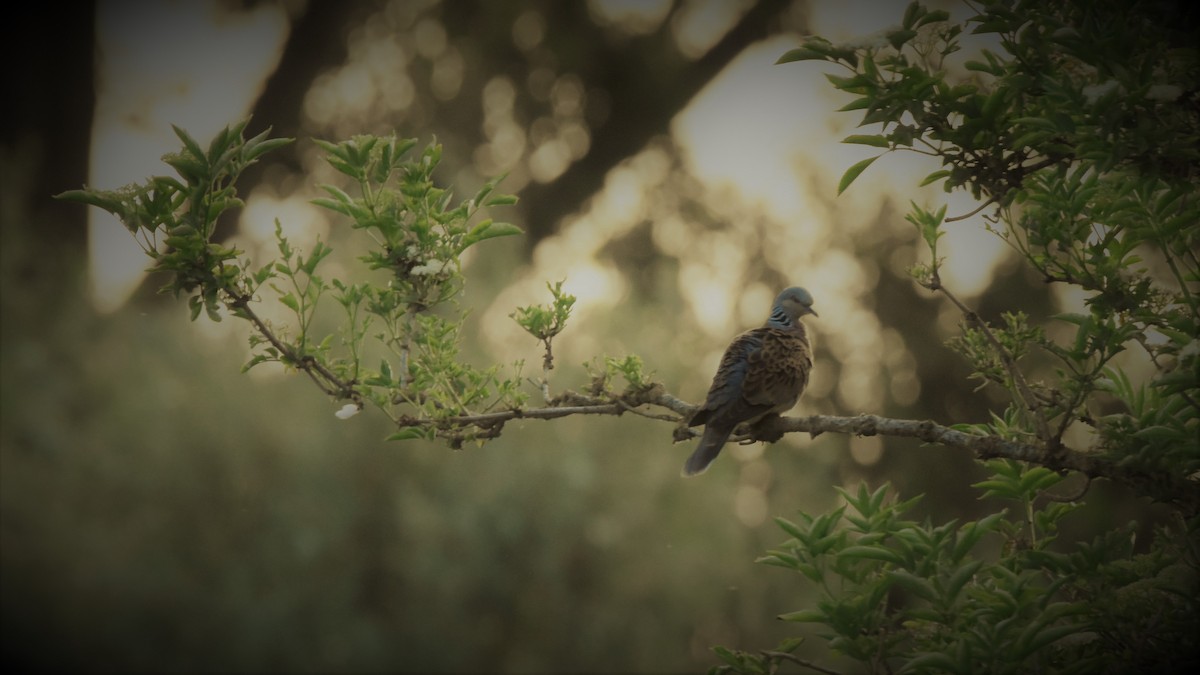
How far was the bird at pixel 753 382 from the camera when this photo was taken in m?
3.68

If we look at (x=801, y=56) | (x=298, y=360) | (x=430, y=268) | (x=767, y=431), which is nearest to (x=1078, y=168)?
(x=801, y=56)

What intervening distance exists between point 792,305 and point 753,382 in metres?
1.06

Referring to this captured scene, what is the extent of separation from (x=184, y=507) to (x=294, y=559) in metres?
1.05

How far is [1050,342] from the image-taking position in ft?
9.01

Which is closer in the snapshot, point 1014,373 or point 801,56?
point 801,56

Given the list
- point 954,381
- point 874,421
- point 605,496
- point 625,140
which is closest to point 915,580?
point 874,421

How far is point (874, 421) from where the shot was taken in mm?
2785

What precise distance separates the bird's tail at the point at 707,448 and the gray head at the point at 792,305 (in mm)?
1141

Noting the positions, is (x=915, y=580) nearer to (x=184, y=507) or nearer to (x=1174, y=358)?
(x=1174, y=358)

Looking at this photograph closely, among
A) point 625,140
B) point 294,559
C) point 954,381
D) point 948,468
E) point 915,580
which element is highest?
point 625,140

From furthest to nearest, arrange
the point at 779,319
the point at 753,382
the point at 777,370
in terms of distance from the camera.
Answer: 1. the point at 779,319
2. the point at 777,370
3. the point at 753,382

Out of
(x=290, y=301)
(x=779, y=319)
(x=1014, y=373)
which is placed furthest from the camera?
(x=779, y=319)

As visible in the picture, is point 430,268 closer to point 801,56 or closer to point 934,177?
point 801,56

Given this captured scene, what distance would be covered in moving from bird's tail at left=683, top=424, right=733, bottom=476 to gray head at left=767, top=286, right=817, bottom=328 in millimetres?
1141
